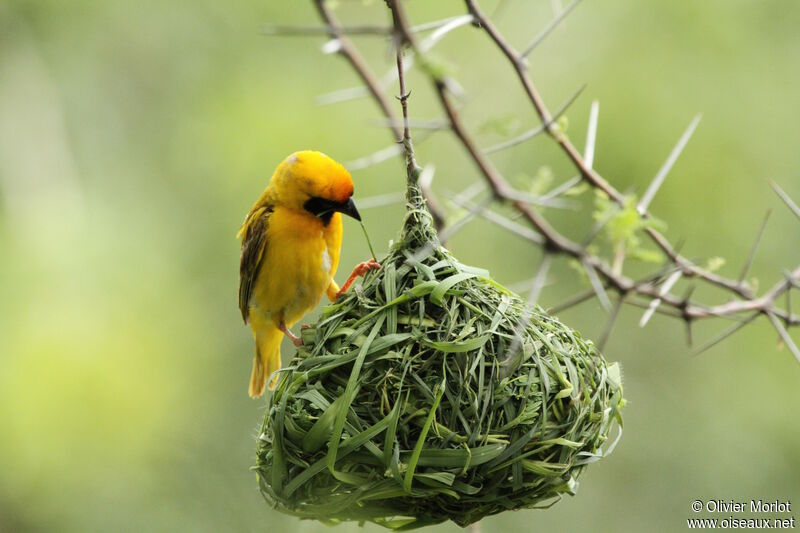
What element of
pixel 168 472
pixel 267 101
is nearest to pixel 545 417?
pixel 267 101

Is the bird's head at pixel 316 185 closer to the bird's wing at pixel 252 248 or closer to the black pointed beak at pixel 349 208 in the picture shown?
the black pointed beak at pixel 349 208

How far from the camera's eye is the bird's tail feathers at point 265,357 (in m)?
3.68

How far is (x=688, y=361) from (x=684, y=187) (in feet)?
4.66

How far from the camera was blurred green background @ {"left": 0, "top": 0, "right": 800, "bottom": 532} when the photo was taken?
22.7 feet

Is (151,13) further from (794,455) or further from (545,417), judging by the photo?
(545,417)

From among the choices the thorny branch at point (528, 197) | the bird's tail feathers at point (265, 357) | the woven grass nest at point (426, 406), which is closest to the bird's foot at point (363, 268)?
the woven grass nest at point (426, 406)

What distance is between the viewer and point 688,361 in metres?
7.27

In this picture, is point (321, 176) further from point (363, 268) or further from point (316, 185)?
point (363, 268)

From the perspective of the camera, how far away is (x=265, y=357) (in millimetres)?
3729

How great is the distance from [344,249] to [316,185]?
4132 mm

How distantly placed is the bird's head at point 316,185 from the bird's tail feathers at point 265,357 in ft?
1.86

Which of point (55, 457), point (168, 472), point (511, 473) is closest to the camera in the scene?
point (511, 473)

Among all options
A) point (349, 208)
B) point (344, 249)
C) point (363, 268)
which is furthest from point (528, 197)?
point (344, 249)

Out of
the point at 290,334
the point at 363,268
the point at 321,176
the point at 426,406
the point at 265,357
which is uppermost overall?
the point at 321,176
